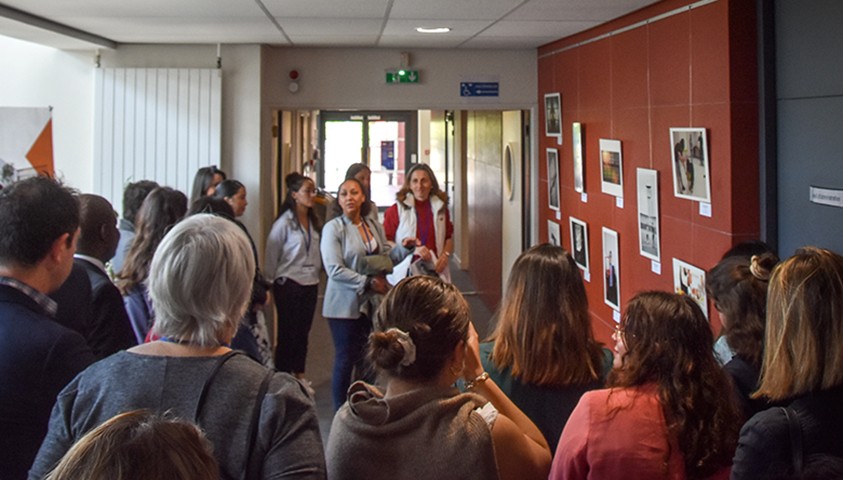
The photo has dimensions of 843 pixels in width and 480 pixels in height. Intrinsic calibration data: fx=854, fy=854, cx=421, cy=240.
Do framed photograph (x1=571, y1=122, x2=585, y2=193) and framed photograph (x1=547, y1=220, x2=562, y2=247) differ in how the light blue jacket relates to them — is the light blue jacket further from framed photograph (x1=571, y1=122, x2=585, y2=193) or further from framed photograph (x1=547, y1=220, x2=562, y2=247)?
framed photograph (x1=547, y1=220, x2=562, y2=247)

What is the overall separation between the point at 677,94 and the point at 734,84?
580 millimetres

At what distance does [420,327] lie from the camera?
68.8 inches

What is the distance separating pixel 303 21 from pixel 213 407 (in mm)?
4203

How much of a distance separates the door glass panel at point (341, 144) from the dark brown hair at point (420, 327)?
12.4m

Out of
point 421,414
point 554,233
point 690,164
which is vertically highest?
point 690,164

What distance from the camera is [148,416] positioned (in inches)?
38.0

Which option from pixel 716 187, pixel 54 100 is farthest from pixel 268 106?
pixel 716 187

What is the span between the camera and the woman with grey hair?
1587 mm

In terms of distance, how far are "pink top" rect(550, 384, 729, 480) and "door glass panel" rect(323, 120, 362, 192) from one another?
12369 millimetres

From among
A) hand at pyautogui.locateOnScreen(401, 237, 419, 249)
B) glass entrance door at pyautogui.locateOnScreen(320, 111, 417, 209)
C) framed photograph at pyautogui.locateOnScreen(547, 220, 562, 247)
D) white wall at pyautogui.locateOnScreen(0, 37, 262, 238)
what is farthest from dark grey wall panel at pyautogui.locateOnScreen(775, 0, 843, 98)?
glass entrance door at pyautogui.locateOnScreen(320, 111, 417, 209)

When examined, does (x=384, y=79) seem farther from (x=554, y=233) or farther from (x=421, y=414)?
(x=421, y=414)

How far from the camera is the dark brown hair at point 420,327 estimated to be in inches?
67.1

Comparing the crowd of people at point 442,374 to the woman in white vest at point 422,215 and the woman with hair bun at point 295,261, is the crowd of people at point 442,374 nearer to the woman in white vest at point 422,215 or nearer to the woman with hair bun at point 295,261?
the woman with hair bun at point 295,261

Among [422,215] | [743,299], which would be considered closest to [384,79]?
[422,215]
